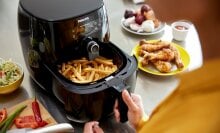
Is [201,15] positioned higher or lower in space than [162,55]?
higher

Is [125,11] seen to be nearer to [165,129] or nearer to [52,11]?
[52,11]

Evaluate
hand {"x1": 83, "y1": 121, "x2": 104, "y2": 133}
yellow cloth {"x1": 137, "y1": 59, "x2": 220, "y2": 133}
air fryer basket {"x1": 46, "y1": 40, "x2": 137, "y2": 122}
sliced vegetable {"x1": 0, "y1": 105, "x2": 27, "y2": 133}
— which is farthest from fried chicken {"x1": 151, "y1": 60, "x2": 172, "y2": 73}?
yellow cloth {"x1": 137, "y1": 59, "x2": 220, "y2": 133}

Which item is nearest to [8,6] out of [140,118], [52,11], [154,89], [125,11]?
[125,11]

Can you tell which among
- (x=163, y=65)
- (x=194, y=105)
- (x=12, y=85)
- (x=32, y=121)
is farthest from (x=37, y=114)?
(x=194, y=105)

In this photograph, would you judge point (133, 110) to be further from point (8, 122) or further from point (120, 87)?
point (8, 122)

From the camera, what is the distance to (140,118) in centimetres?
85

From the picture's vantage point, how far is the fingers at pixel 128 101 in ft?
2.67

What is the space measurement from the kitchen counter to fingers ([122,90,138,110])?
0.11 meters

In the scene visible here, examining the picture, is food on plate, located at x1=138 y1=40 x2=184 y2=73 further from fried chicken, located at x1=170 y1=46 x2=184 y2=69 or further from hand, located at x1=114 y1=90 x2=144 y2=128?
hand, located at x1=114 y1=90 x2=144 y2=128

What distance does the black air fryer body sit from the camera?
84cm

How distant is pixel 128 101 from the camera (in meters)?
0.83

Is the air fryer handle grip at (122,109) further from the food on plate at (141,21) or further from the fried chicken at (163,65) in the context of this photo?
the food on plate at (141,21)

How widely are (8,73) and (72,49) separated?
0.67 feet

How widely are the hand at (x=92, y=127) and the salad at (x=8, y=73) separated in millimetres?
266
